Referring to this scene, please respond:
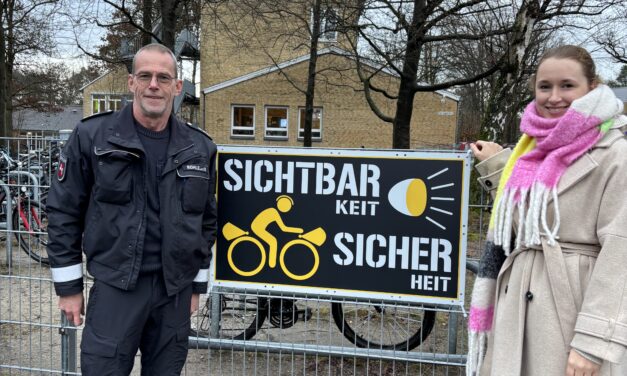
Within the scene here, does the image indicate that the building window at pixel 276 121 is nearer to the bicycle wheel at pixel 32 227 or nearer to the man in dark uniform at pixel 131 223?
the bicycle wheel at pixel 32 227

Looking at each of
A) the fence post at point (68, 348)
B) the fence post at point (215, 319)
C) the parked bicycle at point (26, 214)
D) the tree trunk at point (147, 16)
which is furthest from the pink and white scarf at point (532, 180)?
the tree trunk at point (147, 16)

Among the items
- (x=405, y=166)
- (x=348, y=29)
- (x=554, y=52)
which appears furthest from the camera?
(x=348, y=29)

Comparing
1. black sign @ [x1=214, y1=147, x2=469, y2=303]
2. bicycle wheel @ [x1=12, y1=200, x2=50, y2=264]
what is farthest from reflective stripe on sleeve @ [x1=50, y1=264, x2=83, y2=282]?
bicycle wheel @ [x1=12, y1=200, x2=50, y2=264]

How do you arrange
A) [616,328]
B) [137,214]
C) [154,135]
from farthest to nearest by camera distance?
[154,135], [137,214], [616,328]

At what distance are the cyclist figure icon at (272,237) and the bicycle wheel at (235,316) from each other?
3.08ft

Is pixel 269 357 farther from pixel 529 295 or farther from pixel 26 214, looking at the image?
pixel 26 214

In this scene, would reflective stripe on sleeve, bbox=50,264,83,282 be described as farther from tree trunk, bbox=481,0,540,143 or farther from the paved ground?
tree trunk, bbox=481,0,540,143

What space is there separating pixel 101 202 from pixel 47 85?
30517 mm

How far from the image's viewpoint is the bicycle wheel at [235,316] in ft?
13.1

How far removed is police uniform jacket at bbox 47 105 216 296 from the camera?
2.34 metres

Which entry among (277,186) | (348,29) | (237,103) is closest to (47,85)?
Result: (237,103)

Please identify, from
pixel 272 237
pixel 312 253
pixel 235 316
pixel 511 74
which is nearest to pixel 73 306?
pixel 272 237

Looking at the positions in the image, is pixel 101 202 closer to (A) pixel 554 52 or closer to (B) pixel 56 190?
(B) pixel 56 190

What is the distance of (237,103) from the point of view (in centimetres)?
2572
